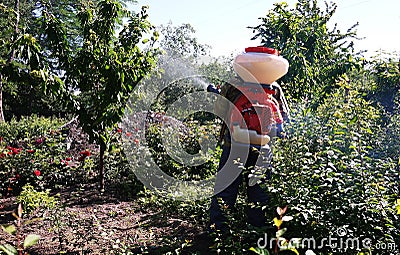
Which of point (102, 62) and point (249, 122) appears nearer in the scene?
point (249, 122)

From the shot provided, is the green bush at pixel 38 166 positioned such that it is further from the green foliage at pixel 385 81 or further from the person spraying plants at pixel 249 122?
the green foliage at pixel 385 81

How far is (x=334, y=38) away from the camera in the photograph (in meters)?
6.74

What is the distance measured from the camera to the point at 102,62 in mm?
4516

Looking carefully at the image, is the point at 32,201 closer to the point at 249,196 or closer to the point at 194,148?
the point at 194,148

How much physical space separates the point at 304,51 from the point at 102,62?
259 cm

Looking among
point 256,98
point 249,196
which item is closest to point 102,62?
point 256,98

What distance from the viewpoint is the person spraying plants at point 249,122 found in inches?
118

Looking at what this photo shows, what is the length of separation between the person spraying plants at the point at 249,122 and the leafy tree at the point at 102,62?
1.68 meters

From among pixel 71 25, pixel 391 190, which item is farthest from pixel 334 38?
pixel 71 25

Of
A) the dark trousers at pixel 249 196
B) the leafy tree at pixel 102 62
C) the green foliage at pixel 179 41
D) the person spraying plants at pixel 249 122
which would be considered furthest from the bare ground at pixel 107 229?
the green foliage at pixel 179 41

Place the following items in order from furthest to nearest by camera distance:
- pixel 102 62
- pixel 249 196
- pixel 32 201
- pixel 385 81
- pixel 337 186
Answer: pixel 385 81 → pixel 102 62 → pixel 32 201 → pixel 249 196 → pixel 337 186

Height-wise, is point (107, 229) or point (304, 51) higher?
point (304, 51)

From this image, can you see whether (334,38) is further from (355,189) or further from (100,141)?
(355,189)

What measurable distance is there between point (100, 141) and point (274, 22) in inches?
103
